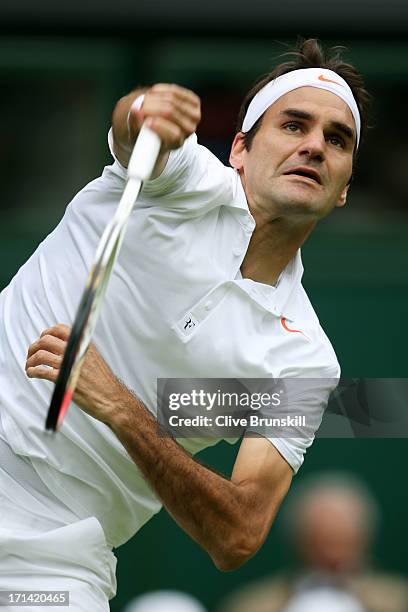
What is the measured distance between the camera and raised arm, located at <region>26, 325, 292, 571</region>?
3721mm

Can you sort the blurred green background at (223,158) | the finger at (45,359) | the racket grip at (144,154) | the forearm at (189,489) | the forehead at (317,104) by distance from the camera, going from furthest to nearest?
the blurred green background at (223,158) → the forehead at (317,104) → the forearm at (189,489) → the finger at (45,359) → the racket grip at (144,154)

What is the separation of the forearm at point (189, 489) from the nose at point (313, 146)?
2.84 ft

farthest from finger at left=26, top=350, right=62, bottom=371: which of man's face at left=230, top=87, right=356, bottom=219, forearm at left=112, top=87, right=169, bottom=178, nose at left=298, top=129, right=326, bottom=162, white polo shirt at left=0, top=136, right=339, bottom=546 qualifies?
nose at left=298, top=129, right=326, bottom=162

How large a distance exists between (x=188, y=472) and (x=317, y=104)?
1.15 metres

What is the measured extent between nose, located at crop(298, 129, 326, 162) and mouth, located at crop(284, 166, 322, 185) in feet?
0.12

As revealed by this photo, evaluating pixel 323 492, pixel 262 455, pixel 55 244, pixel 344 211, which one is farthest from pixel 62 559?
pixel 344 211

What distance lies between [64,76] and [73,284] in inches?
119

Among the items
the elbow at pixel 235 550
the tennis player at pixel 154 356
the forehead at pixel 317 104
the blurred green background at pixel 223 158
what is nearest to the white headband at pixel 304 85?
the forehead at pixel 317 104

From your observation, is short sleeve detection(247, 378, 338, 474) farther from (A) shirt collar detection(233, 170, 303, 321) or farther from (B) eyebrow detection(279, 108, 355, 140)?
(B) eyebrow detection(279, 108, 355, 140)

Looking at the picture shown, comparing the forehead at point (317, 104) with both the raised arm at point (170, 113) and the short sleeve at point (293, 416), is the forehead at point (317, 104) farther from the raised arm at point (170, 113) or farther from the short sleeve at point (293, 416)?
the raised arm at point (170, 113)

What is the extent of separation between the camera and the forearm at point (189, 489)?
3.80 meters

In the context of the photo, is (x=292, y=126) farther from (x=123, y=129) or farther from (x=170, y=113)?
(x=170, y=113)

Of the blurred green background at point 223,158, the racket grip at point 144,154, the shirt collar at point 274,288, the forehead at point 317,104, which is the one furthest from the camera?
the blurred green background at point 223,158

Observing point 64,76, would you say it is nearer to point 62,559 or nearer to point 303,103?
point 303,103
